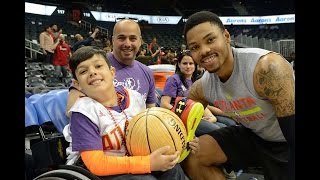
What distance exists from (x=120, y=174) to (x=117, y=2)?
1974 cm

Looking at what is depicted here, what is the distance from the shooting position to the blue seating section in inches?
95.0

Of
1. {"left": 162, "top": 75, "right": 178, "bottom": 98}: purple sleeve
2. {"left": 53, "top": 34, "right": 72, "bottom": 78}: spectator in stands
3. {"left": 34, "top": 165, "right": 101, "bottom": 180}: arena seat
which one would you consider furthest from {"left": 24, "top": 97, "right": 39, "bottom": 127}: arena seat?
{"left": 53, "top": 34, "right": 72, "bottom": 78}: spectator in stands

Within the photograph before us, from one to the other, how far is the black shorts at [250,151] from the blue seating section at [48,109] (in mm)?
997

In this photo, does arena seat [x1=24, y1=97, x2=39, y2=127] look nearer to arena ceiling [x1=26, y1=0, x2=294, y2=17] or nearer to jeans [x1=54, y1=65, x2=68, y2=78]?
jeans [x1=54, y1=65, x2=68, y2=78]

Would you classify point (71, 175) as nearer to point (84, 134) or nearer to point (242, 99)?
point (84, 134)

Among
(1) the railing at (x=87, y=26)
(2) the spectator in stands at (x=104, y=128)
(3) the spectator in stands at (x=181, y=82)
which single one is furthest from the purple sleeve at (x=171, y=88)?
(1) the railing at (x=87, y=26)

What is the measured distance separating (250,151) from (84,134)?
1185 mm

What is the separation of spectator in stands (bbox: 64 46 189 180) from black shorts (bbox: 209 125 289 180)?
0.51 m

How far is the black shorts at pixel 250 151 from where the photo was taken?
2240 mm

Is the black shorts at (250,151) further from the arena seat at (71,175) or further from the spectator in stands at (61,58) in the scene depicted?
the spectator in stands at (61,58)
